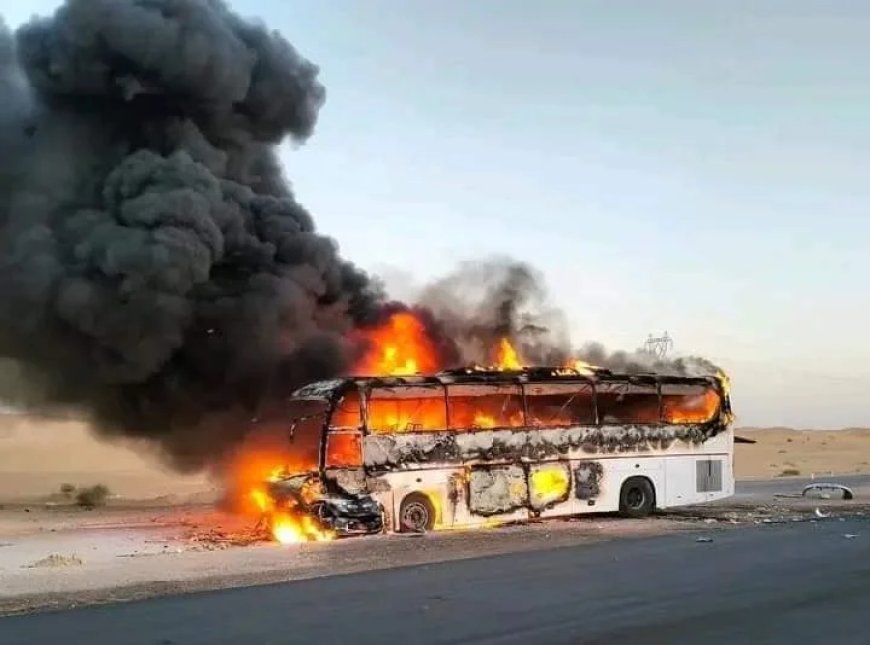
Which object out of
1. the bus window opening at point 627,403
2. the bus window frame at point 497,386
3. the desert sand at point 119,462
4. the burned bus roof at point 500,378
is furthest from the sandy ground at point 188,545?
the desert sand at point 119,462

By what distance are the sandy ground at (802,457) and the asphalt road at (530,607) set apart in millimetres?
34704

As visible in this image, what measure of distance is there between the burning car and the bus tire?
6576 millimetres

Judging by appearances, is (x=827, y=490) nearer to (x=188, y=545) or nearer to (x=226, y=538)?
(x=226, y=538)

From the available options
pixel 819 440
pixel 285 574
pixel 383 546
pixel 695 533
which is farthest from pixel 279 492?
pixel 819 440

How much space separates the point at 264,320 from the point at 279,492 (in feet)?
30.1

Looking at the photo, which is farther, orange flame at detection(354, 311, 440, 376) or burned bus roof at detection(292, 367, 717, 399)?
orange flame at detection(354, 311, 440, 376)

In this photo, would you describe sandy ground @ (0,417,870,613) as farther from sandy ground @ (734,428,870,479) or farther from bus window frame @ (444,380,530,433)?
sandy ground @ (734,428,870,479)

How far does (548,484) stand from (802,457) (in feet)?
159

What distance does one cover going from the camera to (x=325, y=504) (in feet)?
60.0

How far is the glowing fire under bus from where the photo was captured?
1912 centimetres

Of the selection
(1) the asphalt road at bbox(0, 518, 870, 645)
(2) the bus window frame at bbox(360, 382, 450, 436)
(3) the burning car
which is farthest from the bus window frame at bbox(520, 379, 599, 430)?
(1) the asphalt road at bbox(0, 518, 870, 645)

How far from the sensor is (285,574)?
13.6m

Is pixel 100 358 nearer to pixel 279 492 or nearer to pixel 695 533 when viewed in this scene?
pixel 279 492

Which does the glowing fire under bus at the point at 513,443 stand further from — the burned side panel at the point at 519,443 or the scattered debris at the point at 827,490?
the scattered debris at the point at 827,490
